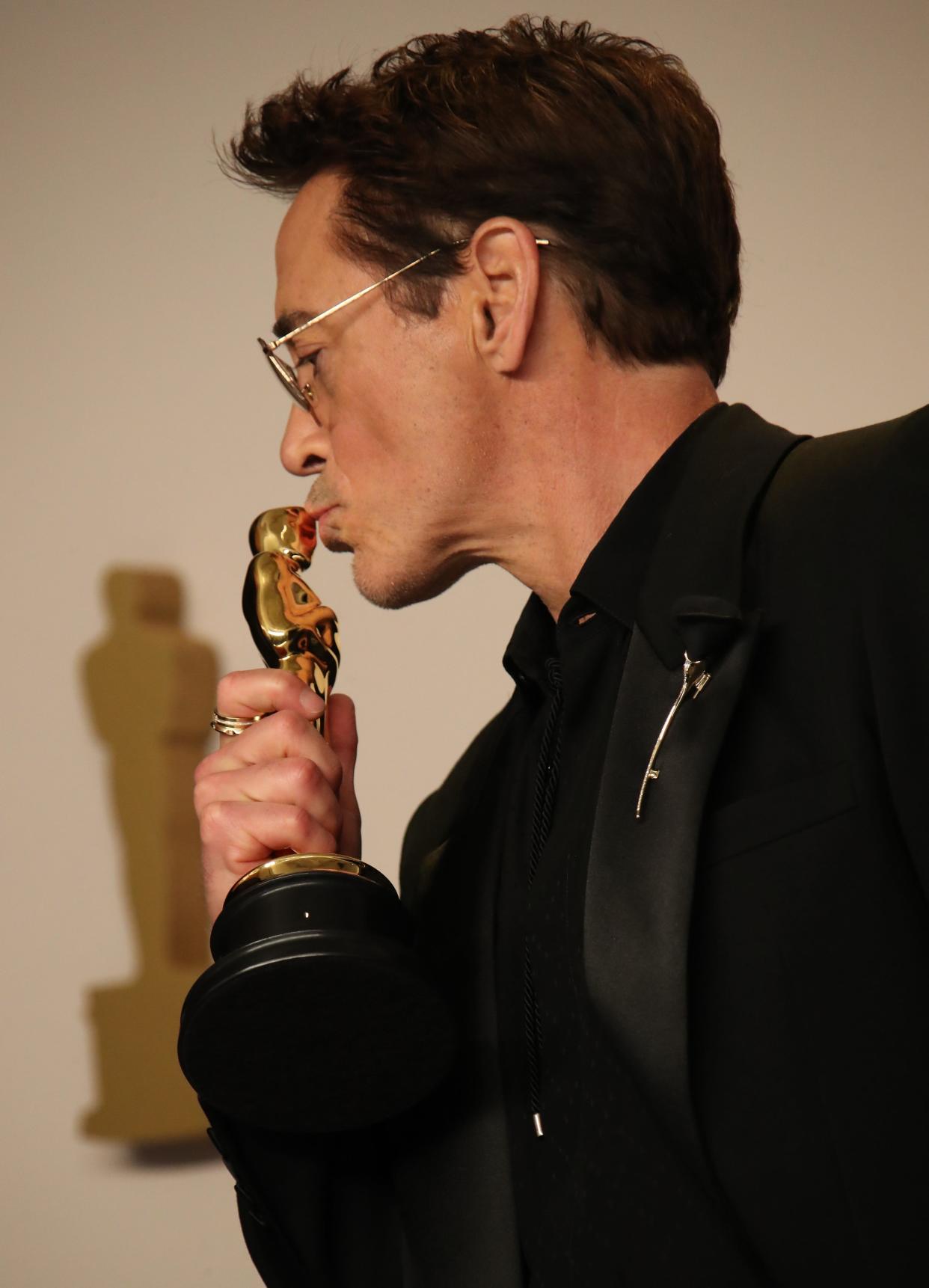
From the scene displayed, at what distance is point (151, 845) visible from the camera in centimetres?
169

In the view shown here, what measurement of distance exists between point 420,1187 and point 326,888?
1.07ft

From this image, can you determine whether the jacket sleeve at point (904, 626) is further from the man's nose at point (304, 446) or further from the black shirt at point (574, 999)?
the man's nose at point (304, 446)

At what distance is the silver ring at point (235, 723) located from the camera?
3.61 feet

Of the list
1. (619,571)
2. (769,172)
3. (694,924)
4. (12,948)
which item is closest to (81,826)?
(12,948)

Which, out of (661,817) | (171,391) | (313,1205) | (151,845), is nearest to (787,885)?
Answer: (661,817)

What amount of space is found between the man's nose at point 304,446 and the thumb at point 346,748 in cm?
22

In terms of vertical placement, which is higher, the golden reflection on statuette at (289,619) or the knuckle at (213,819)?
the golden reflection on statuette at (289,619)

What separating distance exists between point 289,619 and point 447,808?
0.33m

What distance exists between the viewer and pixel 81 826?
1676 millimetres

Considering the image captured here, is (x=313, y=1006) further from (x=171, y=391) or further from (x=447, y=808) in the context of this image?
(x=171, y=391)

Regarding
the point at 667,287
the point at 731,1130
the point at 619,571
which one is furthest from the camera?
the point at 667,287

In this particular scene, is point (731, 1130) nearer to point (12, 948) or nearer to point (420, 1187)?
point (420, 1187)

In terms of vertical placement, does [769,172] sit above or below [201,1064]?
above

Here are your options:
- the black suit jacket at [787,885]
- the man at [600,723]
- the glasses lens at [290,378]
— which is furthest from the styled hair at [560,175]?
the black suit jacket at [787,885]
